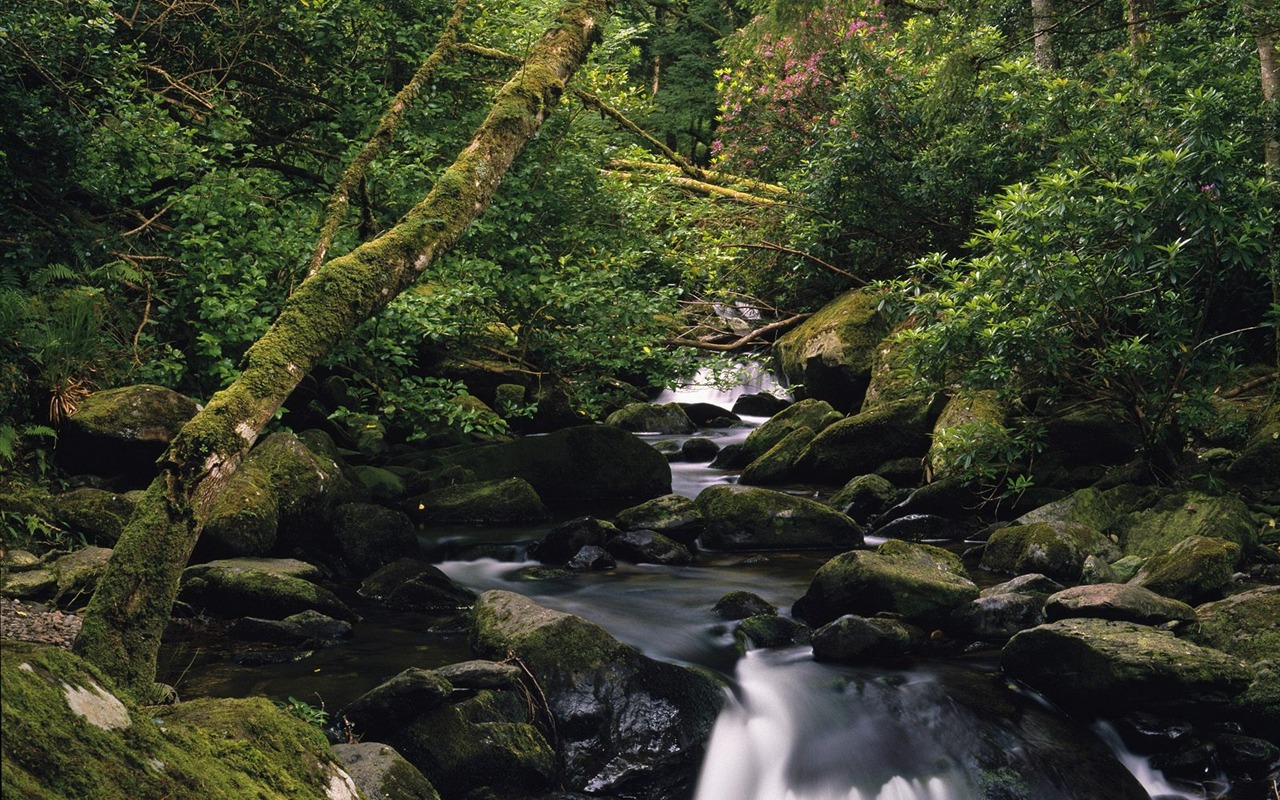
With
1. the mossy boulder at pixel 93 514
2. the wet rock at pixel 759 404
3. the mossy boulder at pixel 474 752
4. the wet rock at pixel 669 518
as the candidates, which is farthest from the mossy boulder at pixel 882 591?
the wet rock at pixel 759 404

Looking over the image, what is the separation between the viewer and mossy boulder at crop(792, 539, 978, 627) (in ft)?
24.2

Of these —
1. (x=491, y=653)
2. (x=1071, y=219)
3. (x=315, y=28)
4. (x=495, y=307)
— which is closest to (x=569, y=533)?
(x=495, y=307)

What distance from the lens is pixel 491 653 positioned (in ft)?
20.6

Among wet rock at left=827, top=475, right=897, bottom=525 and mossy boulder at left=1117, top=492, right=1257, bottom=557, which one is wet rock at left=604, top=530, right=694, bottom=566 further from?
mossy boulder at left=1117, top=492, right=1257, bottom=557

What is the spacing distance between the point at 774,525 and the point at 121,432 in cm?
605

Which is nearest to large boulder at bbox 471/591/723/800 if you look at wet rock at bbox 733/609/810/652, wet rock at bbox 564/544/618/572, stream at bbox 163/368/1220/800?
stream at bbox 163/368/1220/800

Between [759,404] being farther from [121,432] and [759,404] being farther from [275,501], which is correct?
[121,432]

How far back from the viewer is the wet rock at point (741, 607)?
25.5 feet

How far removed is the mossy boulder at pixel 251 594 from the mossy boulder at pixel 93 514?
77cm

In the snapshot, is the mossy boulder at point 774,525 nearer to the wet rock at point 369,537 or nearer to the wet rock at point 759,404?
the wet rock at point 369,537

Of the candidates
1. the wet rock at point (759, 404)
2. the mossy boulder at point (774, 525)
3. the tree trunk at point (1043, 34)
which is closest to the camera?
the mossy boulder at point (774, 525)

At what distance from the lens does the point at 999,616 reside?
7.27 metres

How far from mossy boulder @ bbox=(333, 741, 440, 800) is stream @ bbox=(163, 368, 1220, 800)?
134 centimetres

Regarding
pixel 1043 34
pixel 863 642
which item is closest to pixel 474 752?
pixel 863 642
